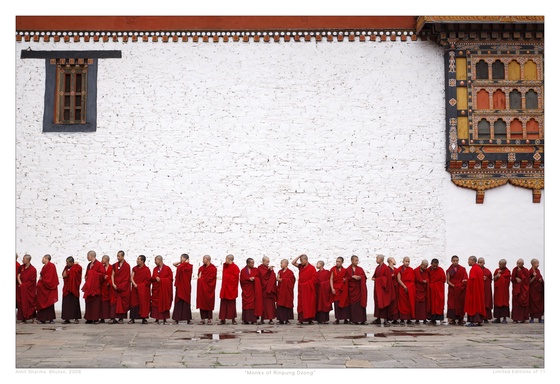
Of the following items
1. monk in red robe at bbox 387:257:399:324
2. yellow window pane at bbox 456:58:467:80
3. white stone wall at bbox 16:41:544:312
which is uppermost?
yellow window pane at bbox 456:58:467:80

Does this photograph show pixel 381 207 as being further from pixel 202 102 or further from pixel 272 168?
pixel 202 102

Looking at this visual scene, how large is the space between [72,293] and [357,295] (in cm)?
437

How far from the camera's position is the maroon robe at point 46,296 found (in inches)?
442

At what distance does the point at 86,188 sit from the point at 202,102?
2.52m

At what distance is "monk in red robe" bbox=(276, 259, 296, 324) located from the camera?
11359mm

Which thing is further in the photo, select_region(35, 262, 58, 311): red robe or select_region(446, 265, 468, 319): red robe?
select_region(446, 265, 468, 319): red robe

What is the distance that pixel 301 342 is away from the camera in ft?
29.1

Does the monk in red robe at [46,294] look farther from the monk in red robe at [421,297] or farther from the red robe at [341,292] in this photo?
the monk in red robe at [421,297]

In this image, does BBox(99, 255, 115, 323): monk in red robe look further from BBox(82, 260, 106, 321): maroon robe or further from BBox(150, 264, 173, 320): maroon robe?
BBox(150, 264, 173, 320): maroon robe

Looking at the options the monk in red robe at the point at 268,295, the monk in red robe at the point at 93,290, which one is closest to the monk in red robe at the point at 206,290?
the monk in red robe at the point at 268,295

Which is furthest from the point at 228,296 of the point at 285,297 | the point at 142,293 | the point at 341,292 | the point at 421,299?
the point at 421,299

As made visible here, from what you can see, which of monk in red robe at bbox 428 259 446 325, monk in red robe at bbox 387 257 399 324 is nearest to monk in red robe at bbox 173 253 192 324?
monk in red robe at bbox 387 257 399 324

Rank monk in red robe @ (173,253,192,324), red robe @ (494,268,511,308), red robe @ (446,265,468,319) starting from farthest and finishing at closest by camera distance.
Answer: red robe @ (494,268,511,308), red robe @ (446,265,468,319), monk in red robe @ (173,253,192,324)

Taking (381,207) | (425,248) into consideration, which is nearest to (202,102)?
(381,207)
